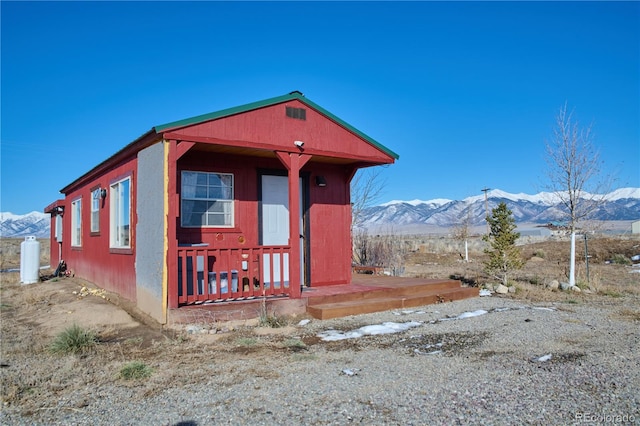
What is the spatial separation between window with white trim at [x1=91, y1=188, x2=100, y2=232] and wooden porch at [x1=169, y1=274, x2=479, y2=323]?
548cm

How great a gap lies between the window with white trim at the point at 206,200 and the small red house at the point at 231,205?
17mm

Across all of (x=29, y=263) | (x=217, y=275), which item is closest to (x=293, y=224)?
(x=217, y=275)

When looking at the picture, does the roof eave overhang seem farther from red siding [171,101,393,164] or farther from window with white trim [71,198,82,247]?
window with white trim [71,198,82,247]

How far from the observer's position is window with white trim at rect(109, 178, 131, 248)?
29.0 feet

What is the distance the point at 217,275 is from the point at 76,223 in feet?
28.5

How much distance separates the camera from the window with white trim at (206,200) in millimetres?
8172

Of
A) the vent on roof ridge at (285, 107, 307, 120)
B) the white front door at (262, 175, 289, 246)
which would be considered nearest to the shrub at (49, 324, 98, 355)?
the white front door at (262, 175, 289, 246)

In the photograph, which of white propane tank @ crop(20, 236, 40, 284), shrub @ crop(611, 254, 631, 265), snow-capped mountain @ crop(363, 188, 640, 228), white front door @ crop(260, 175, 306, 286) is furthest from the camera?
snow-capped mountain @ crop(363, 188, 640, 228)

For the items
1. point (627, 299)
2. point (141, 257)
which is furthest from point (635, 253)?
point (141, 257)

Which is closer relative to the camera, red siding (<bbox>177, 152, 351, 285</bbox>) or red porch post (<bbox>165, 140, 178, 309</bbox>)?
red porch post (<bbox>165, 140, 178, 309</bbox>)

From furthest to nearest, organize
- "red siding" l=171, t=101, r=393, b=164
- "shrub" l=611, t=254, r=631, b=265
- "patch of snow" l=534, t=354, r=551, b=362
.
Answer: "shrub" l=611, t=254, r=631, b=265 → "red siding" l=171, t=101, r=393, b=164 → "patch of snow" l=534, t=354, r=551, b=362

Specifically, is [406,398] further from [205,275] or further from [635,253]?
[635,253]

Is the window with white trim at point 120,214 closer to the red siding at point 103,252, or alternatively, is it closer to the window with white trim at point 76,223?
the red siding at point 103,252

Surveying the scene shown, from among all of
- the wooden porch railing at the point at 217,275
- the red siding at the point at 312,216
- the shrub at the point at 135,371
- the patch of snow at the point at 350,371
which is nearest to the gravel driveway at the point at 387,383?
the patch of snow at the point at 350,371
